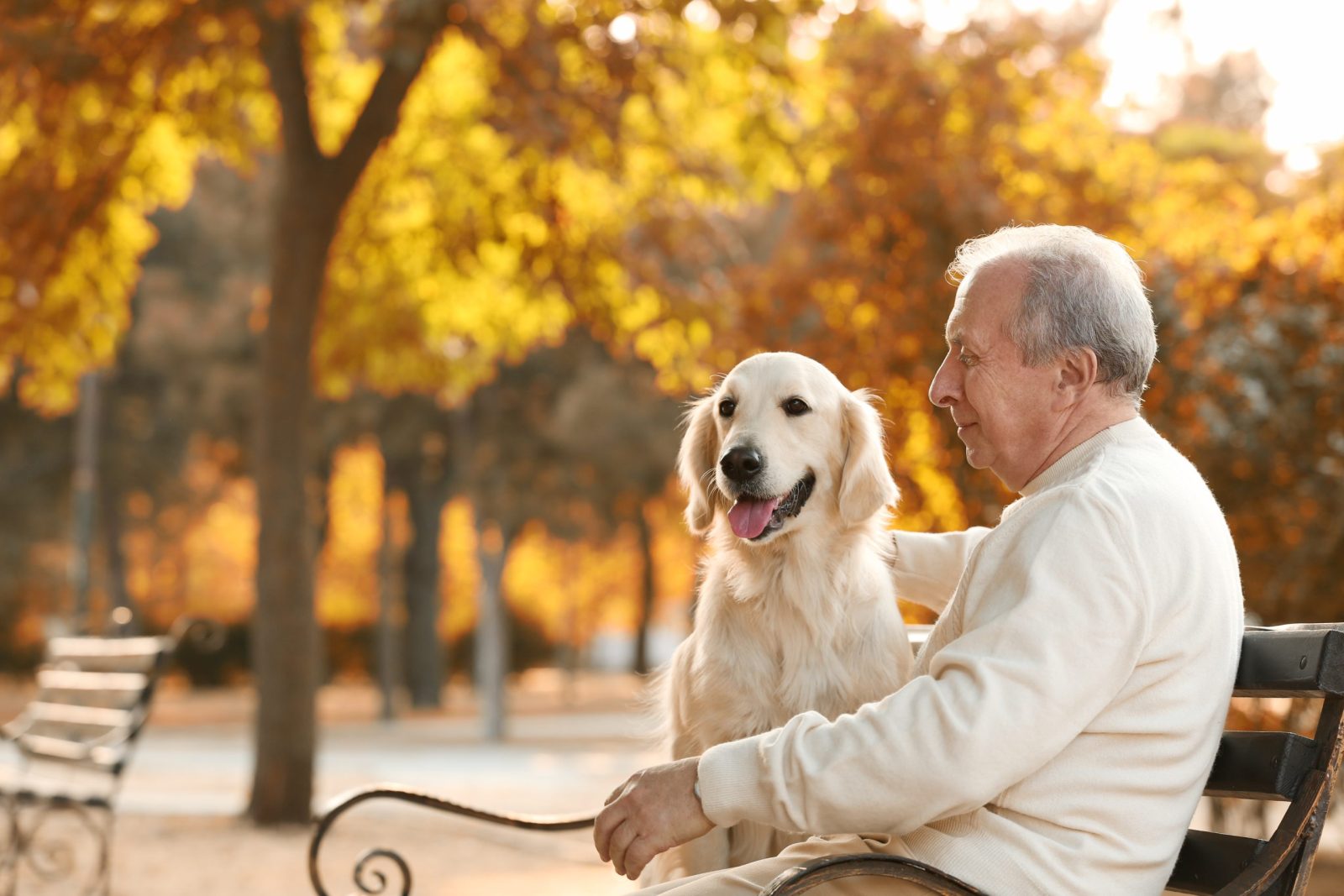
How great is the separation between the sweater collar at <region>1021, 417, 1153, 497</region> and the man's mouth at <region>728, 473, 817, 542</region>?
51.6 inches

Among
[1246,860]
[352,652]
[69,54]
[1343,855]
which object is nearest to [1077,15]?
[1343,855]

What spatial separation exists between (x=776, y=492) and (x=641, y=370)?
68.2 feet

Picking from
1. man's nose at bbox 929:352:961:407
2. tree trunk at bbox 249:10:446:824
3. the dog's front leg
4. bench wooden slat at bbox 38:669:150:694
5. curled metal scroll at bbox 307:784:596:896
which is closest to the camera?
man's nose at bbox 929:352:961:407

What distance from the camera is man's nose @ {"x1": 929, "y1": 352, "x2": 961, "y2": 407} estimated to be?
2527mm

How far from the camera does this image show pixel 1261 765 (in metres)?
2.33

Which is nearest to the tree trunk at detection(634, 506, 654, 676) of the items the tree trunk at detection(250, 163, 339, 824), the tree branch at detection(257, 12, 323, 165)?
the tree trunk at detection(250, 163, 339, 824)

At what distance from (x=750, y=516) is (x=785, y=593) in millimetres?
251

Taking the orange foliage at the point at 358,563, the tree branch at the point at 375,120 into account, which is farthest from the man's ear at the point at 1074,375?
the orange foliage at the point at 358,563

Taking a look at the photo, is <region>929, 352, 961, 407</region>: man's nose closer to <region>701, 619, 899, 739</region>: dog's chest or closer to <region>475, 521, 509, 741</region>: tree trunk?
<region>701, 619, 899, 739</region>: dog's chest

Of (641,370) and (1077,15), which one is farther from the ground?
(1077,15)

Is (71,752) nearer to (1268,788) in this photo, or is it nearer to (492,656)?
(1268,788)

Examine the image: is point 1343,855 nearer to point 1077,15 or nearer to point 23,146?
point 23,146

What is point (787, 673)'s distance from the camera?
351 centimetres

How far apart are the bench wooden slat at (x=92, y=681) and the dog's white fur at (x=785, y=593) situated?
393 centimetres
